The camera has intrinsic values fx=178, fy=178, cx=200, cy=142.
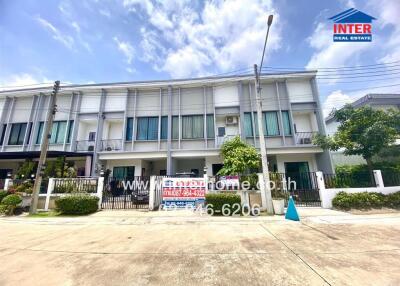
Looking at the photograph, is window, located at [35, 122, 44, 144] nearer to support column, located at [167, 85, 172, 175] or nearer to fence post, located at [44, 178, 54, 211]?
fence post, located at [44, 178, 54, 211]

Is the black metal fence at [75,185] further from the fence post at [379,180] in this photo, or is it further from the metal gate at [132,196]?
the fence post at [379,180]

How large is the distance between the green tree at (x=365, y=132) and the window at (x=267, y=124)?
12.3 ft

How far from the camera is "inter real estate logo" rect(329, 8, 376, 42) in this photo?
29.3ft

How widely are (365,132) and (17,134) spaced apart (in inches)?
1056

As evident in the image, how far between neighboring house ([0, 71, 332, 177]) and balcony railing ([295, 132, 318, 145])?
0.07 metres

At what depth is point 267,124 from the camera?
15.0 metres

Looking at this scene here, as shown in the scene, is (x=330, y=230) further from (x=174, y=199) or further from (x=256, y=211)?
(x=174, y=199)

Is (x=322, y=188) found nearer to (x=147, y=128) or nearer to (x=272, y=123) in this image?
(x=272, y=123)

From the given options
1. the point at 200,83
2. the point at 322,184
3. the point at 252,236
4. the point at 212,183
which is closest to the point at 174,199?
the point at 212,183

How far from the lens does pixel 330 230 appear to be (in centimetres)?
601

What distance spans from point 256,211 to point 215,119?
28.1 feet

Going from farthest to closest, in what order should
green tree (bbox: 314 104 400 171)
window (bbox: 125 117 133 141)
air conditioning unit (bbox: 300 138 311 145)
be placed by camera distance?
window (bbox: 125 117 133 141) → air conditioning unit (bbox: 300 138 311 145) → green tree (bbox: 314 104 400 171)

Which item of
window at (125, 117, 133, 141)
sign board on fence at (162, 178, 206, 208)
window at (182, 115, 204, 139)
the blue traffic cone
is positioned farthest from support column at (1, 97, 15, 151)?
the blue traffic cone

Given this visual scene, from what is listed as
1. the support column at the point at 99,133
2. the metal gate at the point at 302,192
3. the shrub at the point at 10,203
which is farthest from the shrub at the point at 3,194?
the metal gate at the point at 302,192
